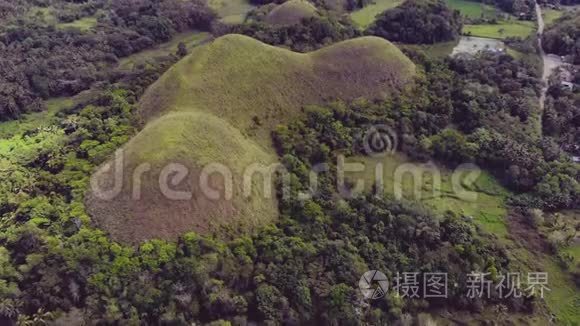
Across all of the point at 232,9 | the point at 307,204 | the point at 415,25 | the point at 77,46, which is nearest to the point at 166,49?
the point at 77,46

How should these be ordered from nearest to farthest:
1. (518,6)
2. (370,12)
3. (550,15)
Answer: (370,12) < (518,6) < (550,15)

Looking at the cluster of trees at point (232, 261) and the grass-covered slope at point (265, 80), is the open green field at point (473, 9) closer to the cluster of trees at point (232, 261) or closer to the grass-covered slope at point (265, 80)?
the grass-covered slope at point (265, 80)

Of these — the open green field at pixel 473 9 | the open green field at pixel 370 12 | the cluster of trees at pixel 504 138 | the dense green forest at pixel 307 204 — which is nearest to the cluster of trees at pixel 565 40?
the dense green forest at pixel 307 204

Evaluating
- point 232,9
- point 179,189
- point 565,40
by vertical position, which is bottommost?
point 565,40

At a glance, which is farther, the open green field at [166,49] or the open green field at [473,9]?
the open green field at [473,9]

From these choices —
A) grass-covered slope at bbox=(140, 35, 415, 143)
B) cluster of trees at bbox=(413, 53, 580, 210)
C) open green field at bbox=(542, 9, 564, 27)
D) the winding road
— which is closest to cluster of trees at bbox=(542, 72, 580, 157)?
the winding road

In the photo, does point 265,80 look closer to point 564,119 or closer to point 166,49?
point 166,49
